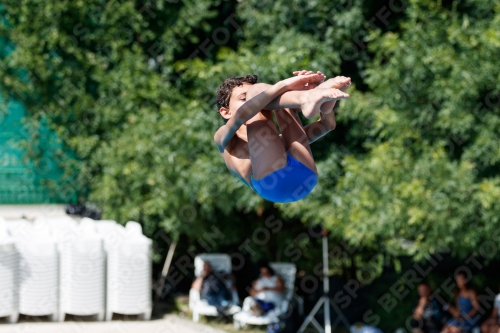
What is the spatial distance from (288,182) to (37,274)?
5.51 m

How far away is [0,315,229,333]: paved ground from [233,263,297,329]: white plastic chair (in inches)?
12.3

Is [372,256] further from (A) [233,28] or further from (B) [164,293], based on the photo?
(A) [233,28]

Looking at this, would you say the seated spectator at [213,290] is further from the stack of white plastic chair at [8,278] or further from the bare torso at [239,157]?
the bare torso at [239,157]

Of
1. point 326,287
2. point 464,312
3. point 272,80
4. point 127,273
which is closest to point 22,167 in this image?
point 127,273

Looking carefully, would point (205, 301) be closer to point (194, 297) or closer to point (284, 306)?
point (194, 297)

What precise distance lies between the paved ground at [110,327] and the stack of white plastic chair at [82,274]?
0.47 feet

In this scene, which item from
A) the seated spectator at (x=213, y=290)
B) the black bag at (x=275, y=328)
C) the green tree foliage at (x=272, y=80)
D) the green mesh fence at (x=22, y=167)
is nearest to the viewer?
the green tree foliage at (x=272, y=80)

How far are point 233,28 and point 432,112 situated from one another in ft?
13.4

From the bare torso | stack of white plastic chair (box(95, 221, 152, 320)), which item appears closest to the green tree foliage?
stack of white plastic chair (box(95, 221, 152, 320))

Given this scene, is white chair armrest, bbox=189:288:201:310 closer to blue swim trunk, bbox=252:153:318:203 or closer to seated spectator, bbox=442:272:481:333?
seated spectator, bbox=442:272:481:333

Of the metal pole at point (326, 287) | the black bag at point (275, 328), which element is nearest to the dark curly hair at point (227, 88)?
the metal pole at point (326, 287)

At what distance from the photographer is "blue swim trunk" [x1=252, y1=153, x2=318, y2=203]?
404 centimetres

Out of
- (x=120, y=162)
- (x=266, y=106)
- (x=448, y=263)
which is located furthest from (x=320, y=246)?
(x=266, y=106)

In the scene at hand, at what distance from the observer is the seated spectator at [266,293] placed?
8.89 m
